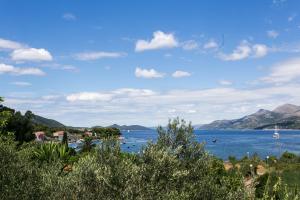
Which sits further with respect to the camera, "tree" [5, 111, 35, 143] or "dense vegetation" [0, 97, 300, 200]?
"tree" [5, 111, 35, 143]

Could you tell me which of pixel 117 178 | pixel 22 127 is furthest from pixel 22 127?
pixel 117 178

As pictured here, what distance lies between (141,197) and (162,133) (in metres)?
6.22

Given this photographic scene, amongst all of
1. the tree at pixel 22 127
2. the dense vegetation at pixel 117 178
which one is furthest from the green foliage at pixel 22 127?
the dense vegetation at pixel 117 178

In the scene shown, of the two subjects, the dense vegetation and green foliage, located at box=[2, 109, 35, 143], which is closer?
the dense vegetation

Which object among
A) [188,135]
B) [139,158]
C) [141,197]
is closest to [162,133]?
[188,135]

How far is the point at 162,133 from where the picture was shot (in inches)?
801

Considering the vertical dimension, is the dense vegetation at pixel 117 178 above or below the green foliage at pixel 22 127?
below

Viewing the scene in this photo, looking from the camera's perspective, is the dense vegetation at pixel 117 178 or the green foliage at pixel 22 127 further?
the green foliage at pixel 22 127

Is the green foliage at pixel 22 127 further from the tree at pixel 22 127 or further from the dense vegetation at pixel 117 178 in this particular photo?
the dense vegetation at pixel 117 178

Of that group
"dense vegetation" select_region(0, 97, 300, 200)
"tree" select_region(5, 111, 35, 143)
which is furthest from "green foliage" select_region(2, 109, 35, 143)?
"dense vegetation" select_region(0, 97, 300, 200)

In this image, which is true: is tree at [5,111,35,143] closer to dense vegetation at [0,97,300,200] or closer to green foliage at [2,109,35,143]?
green foliage at [2,109,35,143]

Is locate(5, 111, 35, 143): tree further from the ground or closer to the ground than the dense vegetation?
further from the ground

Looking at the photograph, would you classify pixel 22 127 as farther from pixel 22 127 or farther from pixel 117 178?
pixel 117 178

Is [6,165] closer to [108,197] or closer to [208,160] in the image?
[108,197]
